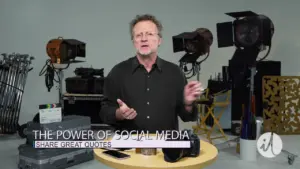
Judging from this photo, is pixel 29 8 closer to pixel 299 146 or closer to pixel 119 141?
pixel 119 141

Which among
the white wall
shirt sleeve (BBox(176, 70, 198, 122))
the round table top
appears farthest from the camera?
the white wall

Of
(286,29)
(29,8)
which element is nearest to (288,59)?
(286,29)

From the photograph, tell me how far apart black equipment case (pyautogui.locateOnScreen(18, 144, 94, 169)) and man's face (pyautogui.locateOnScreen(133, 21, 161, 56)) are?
1790 millimetres

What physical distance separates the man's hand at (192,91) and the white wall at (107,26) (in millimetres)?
4132

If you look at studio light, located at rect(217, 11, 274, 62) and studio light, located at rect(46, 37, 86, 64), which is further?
studio light, located at rect(46, 37, 86, 64)

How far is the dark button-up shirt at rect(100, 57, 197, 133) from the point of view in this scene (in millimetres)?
1941

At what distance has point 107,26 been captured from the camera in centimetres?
570

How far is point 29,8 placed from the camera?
5398 millimetres

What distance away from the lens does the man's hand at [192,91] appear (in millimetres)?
1622

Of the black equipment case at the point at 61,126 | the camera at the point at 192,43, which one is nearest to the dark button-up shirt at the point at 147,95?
the black equipment case at the point at 61,126

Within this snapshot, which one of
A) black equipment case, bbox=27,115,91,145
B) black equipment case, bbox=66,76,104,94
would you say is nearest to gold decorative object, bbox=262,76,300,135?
black equipment case, bbox=66,76,104,94

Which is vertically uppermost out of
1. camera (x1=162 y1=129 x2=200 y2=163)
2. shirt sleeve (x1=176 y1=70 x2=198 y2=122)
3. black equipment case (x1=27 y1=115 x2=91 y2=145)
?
shirt sleeve (x1=176 y1=70 x2=198 y2=122)

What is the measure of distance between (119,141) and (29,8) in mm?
4515

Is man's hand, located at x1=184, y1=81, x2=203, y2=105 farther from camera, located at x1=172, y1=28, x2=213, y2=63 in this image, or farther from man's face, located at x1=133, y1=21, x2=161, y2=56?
camera, located at x1=172, y1=28, x2=213, y2=63
